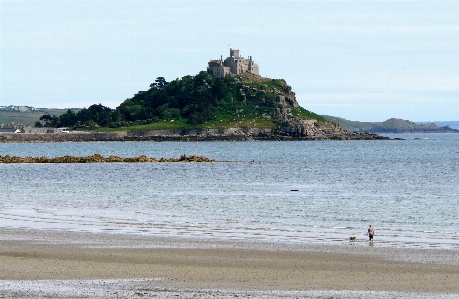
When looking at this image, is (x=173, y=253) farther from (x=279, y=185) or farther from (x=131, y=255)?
(x=279, y=185)

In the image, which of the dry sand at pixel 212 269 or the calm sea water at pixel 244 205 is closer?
the dry sand at pixel 212 269

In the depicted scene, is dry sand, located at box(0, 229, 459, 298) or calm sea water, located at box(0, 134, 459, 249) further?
calm sea water, located at box(0, 134, 459, 249)

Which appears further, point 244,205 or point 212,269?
point 244,205

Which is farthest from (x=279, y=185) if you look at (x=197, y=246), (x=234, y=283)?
(x=234, y=283)

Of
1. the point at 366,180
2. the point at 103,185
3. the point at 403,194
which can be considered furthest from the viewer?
the point at 366,180

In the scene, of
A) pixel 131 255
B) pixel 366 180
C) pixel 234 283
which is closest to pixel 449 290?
pixel 234 283

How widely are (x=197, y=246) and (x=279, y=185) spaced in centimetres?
3193

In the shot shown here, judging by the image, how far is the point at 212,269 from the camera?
71.9ft

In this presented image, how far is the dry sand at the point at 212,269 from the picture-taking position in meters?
18.8

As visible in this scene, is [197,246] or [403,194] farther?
[403,194]

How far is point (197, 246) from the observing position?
26.3m

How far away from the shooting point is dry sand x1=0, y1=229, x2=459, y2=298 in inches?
739

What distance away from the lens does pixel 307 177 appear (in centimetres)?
6762

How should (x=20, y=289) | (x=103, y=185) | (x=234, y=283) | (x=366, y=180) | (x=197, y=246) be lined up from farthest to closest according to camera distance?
(x=366, y=180) < (x=103, y=185) < (x=197, y=246) < (x=234, y=283) < (x=20, y=289)
